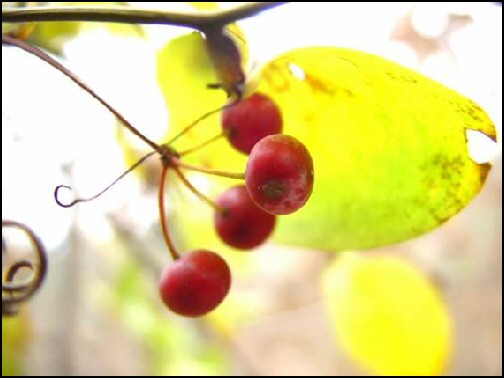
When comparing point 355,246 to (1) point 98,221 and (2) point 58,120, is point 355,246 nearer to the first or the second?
(2) point 58,120

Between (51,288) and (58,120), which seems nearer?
(58,120)

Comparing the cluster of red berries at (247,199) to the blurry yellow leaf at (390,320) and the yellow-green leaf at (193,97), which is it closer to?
the yellow-green leaf at (193,97)

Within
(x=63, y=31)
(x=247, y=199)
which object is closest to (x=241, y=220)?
(x=247, y=199)

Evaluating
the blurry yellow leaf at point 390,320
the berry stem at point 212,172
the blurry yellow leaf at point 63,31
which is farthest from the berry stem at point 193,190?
the blurry yellow leaf at point 390,320

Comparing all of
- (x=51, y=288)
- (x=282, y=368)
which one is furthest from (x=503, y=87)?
(x=282, y=368)

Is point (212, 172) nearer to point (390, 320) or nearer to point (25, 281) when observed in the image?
point (25, 281)

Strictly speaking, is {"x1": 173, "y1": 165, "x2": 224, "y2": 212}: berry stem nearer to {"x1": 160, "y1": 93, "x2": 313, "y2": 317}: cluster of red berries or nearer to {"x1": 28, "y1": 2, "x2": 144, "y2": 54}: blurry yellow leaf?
{"x1": 160, "y1": 93, "x2": 313, "y2": 317}: cluster of red berries
